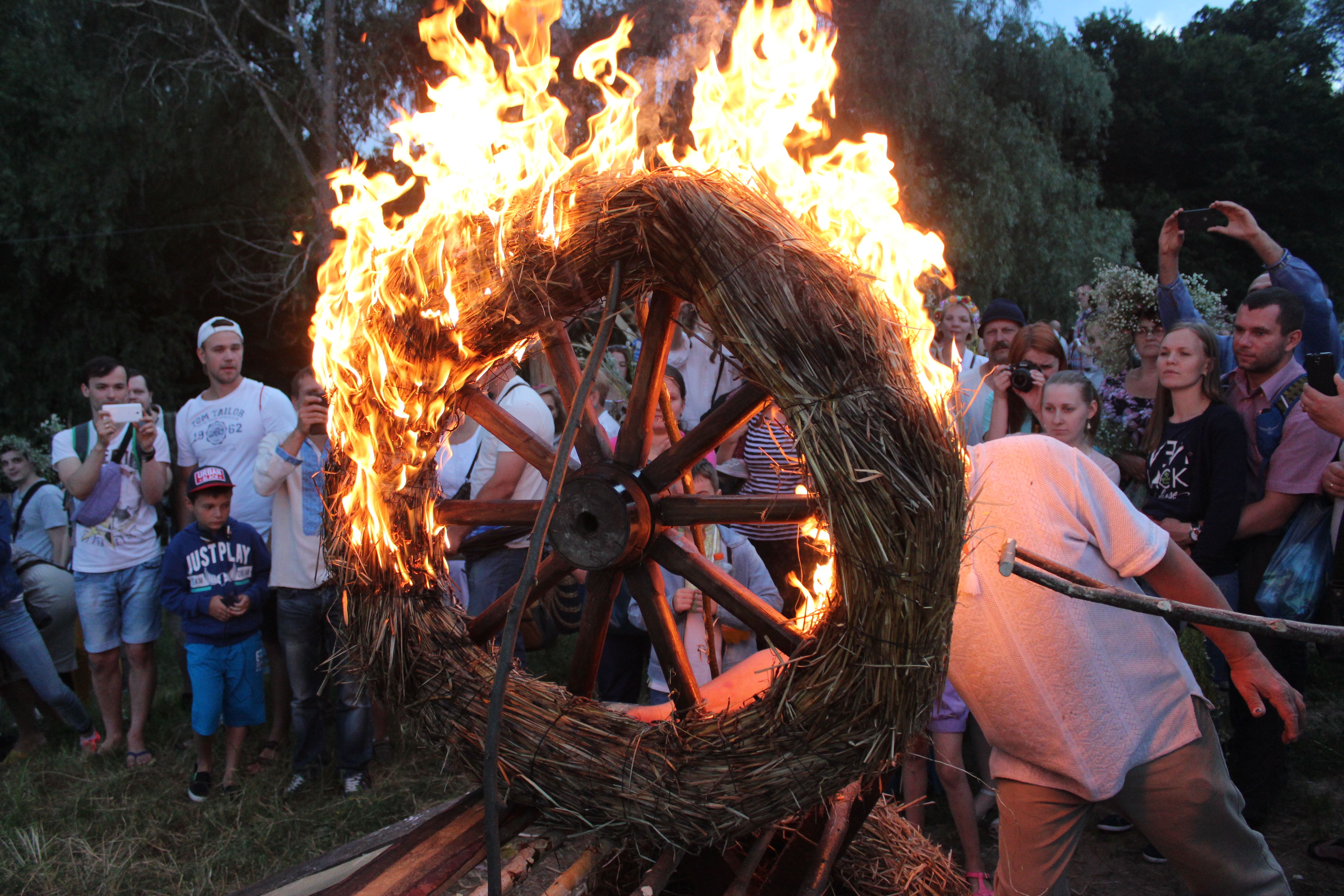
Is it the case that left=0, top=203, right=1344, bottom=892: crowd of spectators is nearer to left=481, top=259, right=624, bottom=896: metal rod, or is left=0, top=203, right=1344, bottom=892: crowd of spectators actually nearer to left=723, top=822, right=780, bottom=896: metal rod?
left=481, top=259, right=624, bottom=896: metal rod

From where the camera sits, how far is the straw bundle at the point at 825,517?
1.74 m

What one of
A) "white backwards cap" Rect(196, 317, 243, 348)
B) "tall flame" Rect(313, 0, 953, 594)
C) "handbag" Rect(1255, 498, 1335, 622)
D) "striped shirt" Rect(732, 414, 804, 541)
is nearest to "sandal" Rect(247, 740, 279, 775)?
"white backwards cap" Rect(196, 317, 243, 348)

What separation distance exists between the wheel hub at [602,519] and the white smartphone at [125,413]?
3.80 m

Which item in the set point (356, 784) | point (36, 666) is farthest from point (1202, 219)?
point (36, 666)

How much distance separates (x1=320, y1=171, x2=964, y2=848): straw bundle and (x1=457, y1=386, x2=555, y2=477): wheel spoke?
0.23 meters

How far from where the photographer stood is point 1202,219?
12.9 ft

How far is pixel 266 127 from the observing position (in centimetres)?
1496

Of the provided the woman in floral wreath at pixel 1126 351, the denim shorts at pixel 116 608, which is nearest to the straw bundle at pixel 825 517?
the woman in floral wreath at pixel 1126 351

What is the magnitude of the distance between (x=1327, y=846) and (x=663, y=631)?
293 cm

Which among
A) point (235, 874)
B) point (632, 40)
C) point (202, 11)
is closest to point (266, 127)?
point (202, 11)

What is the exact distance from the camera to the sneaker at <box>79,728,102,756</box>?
4941 mm

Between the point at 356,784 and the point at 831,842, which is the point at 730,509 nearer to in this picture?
the point at 831,842

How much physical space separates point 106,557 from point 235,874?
212 centimetres

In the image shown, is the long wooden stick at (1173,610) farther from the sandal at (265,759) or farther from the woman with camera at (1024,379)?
the sandal at (265,759)
